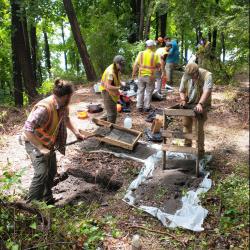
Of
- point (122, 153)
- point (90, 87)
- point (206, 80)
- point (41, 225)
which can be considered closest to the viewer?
point (41, 225)

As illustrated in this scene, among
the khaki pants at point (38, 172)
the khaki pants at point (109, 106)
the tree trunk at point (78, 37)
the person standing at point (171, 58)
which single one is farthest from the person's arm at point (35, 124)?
the tree trunk at point (78, 37)

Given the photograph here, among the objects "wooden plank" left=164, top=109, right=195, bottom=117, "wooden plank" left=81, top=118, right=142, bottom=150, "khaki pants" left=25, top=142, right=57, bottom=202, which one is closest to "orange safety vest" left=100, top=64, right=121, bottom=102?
"wooden plank" left=81, top=118, right=142, bottom=150

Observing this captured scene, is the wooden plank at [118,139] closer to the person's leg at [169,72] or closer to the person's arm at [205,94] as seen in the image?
the person's arm at [205,94]

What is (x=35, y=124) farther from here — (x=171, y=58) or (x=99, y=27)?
(x=99, y=27)

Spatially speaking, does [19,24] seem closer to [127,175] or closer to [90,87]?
[90,87]

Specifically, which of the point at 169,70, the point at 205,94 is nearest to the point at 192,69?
the point at 205,94

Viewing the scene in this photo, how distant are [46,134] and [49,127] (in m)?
0.11

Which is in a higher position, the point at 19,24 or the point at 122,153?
the point at 19,24

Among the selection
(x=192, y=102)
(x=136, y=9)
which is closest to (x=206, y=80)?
(x=192, y=102)

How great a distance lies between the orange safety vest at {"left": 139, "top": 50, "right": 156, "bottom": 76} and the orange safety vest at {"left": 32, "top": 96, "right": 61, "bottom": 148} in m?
4.69

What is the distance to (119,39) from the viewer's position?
16422 millimetres

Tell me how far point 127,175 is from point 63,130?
1.70m

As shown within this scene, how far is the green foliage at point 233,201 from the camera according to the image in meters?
4.23

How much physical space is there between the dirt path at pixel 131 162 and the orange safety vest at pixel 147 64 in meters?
1.17
